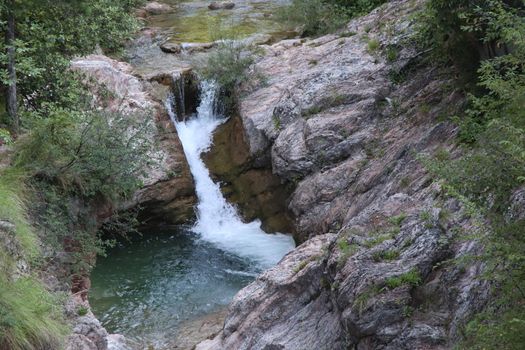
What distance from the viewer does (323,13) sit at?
20.6 m

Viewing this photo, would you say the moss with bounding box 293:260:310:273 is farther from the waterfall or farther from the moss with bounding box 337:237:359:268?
the waterfall

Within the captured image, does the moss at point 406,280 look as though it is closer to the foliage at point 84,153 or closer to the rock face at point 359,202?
the rock face at point 359,202

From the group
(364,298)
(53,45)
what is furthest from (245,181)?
(364,298)

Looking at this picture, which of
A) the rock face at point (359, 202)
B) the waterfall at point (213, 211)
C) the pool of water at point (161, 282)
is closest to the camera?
the rock face at point (359, 202)

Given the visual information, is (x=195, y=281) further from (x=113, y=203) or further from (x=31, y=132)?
(x=31, y=132)

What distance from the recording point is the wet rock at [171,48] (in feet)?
70.8

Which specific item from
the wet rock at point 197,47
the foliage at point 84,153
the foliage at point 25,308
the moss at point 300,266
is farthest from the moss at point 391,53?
the foliage at point 25,308

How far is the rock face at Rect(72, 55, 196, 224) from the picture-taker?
625 inches

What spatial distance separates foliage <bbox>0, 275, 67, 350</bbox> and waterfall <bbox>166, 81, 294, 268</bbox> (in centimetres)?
736

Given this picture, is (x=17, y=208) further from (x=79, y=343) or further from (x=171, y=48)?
(x=171, y=48)

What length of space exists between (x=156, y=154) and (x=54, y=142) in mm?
4381

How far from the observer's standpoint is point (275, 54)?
18.8m

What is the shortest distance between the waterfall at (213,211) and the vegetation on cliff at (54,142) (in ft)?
12.1

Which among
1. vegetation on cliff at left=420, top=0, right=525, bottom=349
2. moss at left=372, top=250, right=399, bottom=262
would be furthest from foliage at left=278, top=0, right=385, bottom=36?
moss at left=372, top=250, right=399, bottom=262
